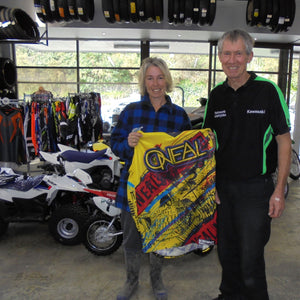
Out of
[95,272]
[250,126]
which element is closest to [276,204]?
[250,126]

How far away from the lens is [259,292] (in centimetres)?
192

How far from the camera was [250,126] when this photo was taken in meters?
1.81

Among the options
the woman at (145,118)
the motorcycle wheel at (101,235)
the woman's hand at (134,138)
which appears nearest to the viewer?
the woman's hand at (134,138)

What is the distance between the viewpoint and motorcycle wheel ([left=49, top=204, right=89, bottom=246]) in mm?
3160

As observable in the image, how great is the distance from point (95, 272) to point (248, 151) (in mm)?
1831

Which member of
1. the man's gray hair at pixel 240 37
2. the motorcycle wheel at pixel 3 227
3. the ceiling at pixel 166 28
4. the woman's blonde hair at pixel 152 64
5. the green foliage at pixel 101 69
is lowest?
the motorcycle wheel at pixel 3 227

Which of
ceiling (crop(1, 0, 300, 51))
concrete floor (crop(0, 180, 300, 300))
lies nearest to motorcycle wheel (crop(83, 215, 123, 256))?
concrete floor (crop(0, 180, 300, 300))

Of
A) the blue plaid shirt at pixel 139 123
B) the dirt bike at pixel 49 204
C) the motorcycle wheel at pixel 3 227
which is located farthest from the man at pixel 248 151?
the motorcycle wheel at pixel 3 227

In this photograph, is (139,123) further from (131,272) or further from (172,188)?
(131,272)

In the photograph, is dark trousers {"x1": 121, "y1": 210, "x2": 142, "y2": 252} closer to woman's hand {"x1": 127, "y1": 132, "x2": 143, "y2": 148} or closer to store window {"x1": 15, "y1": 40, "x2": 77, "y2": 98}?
woman's hand {"x1": 127, "y1": 132, "x2": 143, "y2": 148}

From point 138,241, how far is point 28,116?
3514 millimetres

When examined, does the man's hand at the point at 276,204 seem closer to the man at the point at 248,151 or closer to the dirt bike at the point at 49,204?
the man at the point at 248,151

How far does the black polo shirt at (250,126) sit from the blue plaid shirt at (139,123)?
307 mm

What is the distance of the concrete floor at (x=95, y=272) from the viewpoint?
249 centimetres
